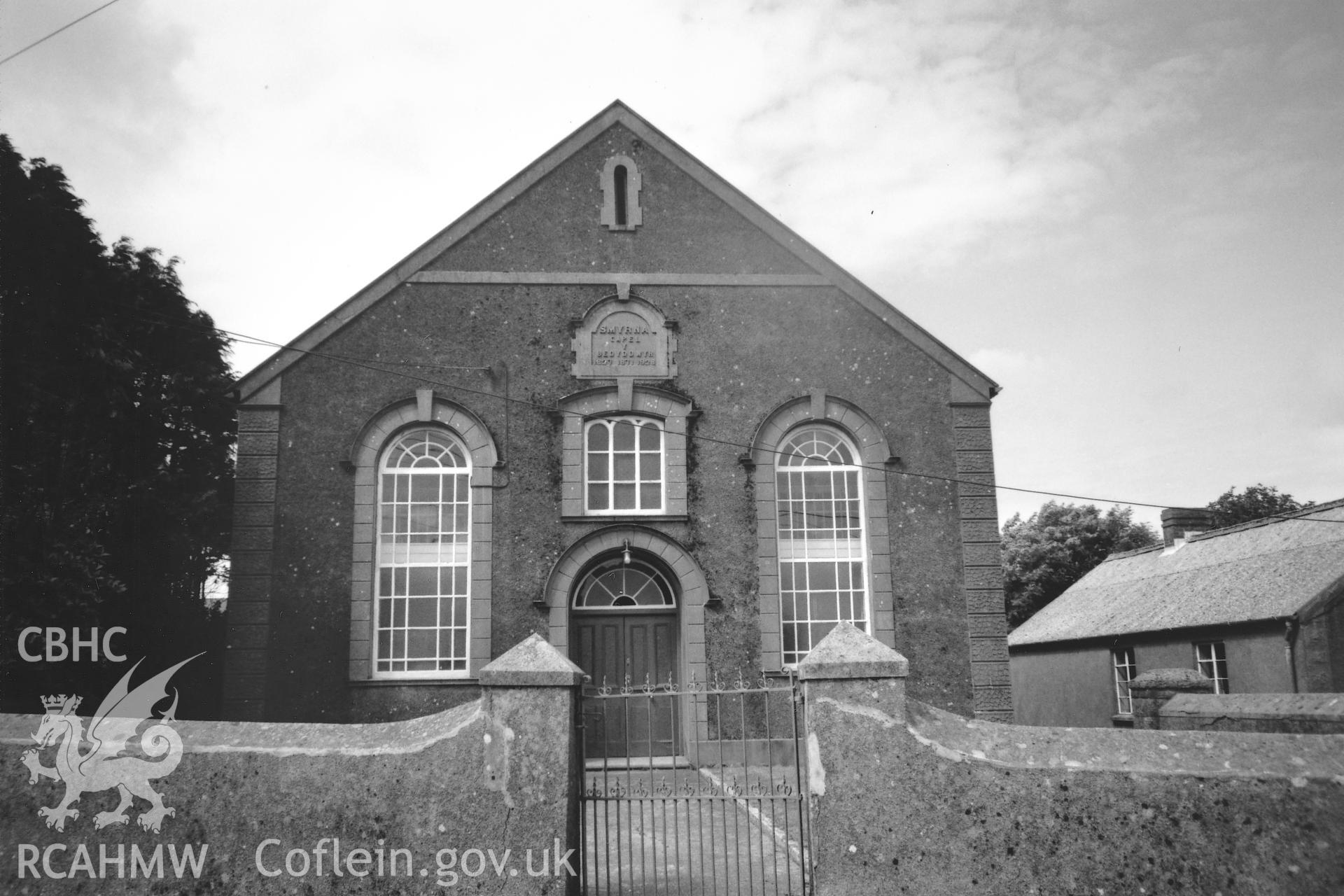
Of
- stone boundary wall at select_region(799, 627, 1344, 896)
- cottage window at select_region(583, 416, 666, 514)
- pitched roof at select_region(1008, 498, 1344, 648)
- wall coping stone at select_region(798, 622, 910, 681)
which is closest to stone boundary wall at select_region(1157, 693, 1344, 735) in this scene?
stone boundary wall at select_region(799, 627, 1344, 896)

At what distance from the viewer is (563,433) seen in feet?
49.1

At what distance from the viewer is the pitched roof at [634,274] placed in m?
15.0

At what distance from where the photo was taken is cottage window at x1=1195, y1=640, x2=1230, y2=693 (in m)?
20.7

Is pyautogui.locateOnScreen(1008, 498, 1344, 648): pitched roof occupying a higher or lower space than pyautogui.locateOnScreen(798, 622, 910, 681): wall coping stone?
higher

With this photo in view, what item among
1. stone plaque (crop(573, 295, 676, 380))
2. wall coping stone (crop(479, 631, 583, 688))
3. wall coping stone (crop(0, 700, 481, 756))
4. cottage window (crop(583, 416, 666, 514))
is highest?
stone plaque (crop(573, 295, 676, 380))

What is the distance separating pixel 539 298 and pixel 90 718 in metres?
9.76

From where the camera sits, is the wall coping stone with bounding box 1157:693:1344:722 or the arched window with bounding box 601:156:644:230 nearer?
the wall coping stone with bounding box 1157:693:1344:722

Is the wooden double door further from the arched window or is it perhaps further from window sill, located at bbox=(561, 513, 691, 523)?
the arched window

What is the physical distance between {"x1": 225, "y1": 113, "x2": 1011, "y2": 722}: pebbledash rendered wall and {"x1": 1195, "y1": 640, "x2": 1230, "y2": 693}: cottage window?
8823 mm

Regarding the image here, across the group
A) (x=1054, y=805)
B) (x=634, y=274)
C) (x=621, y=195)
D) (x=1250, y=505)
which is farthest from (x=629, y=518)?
(x=1250, y=505)

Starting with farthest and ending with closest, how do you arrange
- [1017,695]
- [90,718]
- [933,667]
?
1. [1017,695]
2. [933,667]
3. [90,718]

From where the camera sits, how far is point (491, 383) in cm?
1500

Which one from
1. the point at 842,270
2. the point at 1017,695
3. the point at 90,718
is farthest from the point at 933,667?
the point at 1017,695

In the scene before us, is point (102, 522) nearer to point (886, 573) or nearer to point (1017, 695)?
point (886, 573)
